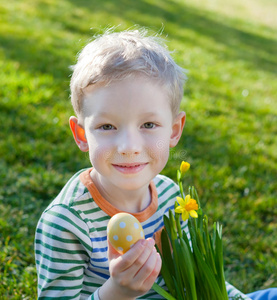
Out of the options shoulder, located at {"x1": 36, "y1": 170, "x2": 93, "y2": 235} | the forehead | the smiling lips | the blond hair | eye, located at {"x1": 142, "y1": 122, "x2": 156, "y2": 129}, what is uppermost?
the blond hair

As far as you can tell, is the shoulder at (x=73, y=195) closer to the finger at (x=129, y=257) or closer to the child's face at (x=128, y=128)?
the child's face at (x=128, y=128)

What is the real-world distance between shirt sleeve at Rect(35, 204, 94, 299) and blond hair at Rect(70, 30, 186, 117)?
0.41m

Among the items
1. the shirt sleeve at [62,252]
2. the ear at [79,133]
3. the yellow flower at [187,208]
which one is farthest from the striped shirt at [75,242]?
the yellow flower at [187,208]

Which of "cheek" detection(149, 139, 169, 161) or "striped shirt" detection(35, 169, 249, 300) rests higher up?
"cheek" detection(149, 139, 169, 161)

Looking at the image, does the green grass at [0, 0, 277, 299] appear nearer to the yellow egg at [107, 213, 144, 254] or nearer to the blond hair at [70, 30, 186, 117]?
the blond hair at [70, 30, 186, 117]

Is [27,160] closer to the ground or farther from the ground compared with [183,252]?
closer to the ground

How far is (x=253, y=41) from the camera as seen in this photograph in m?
8.92

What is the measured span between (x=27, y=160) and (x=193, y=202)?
2018mm

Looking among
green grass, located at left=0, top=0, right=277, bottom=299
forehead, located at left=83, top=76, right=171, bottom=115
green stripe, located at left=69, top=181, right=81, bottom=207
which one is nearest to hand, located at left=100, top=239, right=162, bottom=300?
green stripe, located at left=69, top=181, right=81, bottom=207

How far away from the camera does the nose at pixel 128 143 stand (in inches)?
56.0

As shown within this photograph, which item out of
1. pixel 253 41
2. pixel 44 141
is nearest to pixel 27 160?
pixel 44 141

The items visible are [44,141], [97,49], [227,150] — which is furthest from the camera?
[227,150]

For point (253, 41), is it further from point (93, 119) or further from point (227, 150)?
point (93, 119)

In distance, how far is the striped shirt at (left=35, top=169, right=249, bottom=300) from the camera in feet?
5.00
